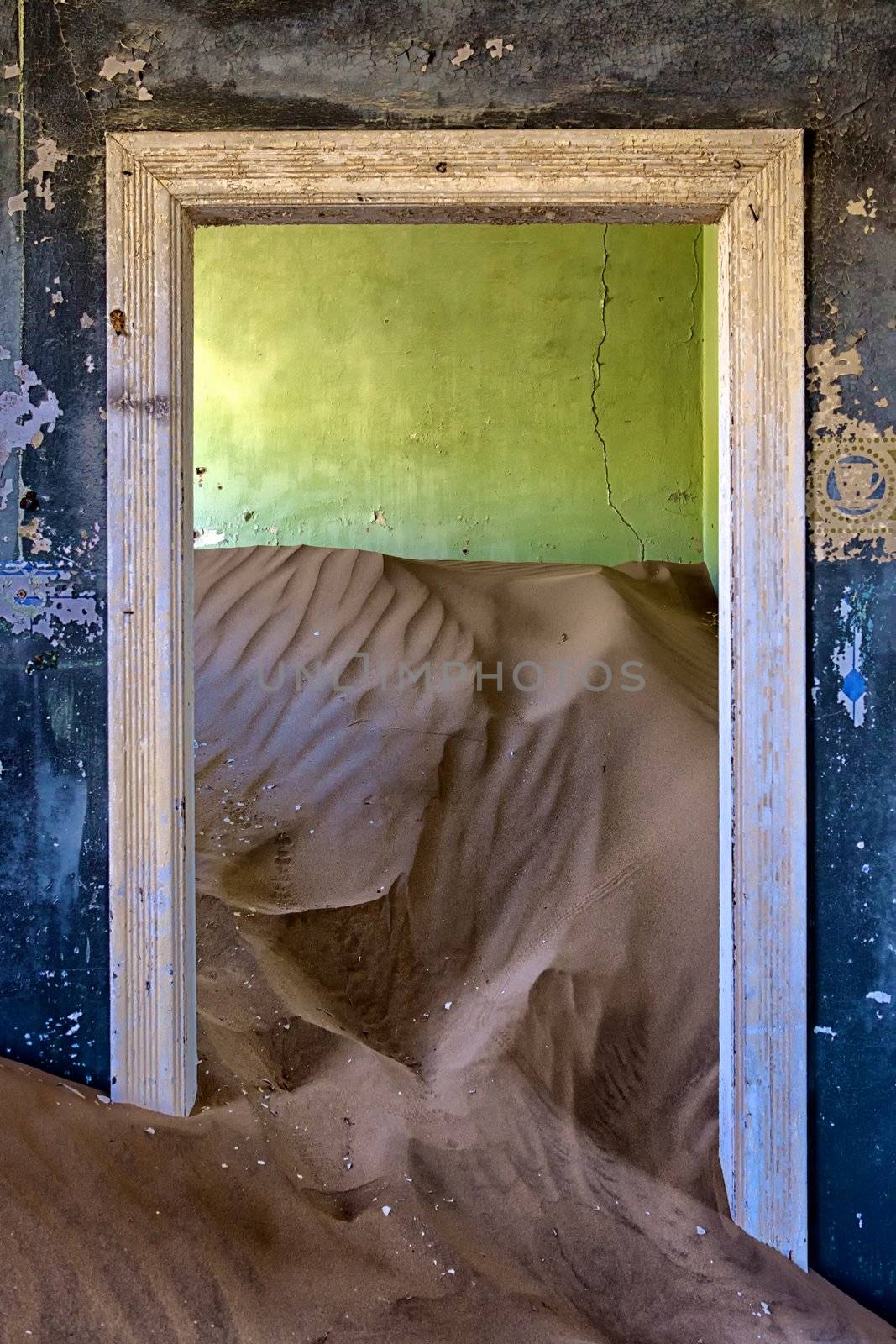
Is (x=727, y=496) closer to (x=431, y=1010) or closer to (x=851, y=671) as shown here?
(x=851, y=671)

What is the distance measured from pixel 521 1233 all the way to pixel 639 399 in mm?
4589

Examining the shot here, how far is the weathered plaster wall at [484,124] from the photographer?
2.23 meters

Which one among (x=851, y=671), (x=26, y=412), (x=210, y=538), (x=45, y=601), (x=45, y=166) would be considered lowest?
(x=851, y=671)

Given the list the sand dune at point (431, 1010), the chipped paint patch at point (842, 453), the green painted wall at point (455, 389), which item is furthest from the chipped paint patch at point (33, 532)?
the green painted wall at point (455, 389)

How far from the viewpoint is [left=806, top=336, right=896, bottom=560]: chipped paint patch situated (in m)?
2.24

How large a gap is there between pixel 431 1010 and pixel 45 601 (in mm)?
1914

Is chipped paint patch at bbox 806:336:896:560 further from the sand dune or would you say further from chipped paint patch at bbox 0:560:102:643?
chipped paint patch at bbox 0:560:102:643

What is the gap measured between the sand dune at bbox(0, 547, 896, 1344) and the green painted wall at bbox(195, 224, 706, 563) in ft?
1.90

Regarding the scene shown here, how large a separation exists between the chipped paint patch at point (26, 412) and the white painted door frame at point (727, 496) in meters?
0.17

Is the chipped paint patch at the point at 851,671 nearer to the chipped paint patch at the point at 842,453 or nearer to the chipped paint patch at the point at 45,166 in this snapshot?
the chipped paint patch at the point at 842,453

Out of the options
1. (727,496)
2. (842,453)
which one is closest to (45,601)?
(727,496)

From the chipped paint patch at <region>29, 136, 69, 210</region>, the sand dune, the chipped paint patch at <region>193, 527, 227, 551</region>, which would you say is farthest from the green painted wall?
the chipped paint patch at <region>29, 136, 69, 210</region>

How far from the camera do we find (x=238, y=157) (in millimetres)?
2230

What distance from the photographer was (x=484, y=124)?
2234 mm
